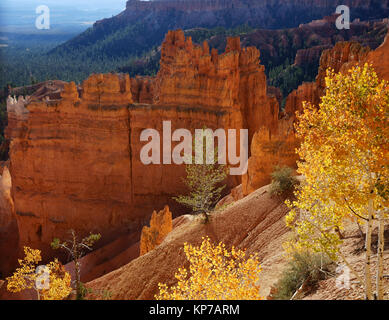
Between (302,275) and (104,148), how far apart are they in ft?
62.2

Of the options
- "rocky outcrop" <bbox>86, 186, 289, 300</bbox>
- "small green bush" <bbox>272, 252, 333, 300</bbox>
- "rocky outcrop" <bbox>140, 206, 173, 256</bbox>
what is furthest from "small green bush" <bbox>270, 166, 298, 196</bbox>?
"small green bush" <bbox>272, 252, 333, 300</bbox>

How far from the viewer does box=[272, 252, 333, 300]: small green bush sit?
10.3 meters

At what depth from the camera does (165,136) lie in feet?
86.7

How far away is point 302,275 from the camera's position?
34.8ft

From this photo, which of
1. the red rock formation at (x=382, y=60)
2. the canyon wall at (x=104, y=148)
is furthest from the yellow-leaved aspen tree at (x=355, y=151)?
the canyon wall at (x=104, y=148)

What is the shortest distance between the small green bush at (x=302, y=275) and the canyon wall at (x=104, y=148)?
15.4 meters

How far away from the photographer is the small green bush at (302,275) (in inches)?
407

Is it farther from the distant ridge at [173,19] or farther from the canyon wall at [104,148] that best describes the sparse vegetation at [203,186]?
the distant ridge at [173,19]

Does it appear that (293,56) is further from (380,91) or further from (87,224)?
(380,91)

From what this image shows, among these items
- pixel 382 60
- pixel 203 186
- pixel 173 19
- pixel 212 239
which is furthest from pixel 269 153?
pixel 173 19

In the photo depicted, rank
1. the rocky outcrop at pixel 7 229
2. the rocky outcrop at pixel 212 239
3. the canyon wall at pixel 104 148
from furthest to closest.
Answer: the rocky outcrop at pixel 7 229 → the canyon wall at pixel 104 148 → the rocky outcrop at pixel 212 239

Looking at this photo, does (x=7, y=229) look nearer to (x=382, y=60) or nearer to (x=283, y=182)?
(x=283, y=182)

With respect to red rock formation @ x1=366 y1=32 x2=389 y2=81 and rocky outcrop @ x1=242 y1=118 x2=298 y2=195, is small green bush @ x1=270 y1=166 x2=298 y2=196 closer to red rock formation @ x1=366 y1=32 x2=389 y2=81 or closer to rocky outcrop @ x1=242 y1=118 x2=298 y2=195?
rocky outcrop @ x1=242 y1=118 x2=298 y2=195
